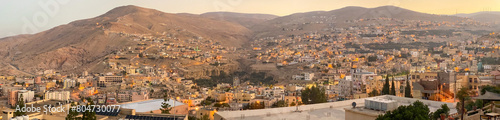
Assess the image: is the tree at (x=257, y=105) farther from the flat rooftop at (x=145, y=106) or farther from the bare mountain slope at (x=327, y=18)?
the bare mountain slope at (x=327, y=18)

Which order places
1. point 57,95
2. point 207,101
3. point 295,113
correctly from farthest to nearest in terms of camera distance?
point 57,95 < point 207,101 < point 295,113

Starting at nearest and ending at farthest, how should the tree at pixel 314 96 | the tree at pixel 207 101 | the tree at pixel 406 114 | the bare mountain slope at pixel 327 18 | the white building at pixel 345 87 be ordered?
the tree at pixel 406 114 → the tree at pixel 314 96 → the tree at pixel 207 101 → the white building at pixel 345 87 → the bare mountain slope at pixel 327 18

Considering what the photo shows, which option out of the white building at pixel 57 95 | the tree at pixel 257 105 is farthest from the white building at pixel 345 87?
the white building at pixel 57 95

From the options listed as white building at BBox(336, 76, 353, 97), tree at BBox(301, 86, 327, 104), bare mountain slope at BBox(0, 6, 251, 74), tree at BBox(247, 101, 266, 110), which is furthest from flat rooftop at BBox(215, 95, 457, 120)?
bare mountain slope at BBox(0, 6, 251, 74)

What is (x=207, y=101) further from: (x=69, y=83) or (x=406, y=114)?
(x=406, y=114)

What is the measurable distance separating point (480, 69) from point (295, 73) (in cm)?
1482

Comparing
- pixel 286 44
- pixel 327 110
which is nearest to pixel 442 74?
pixel 327 110

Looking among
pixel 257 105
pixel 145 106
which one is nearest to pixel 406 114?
pixel 257 105

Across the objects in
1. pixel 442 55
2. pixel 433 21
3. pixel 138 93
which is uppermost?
pixel 433 21

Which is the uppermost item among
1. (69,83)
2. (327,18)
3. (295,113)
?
(327,18)

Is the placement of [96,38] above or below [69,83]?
above

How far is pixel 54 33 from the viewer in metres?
68.1

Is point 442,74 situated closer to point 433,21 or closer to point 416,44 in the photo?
point 416,44

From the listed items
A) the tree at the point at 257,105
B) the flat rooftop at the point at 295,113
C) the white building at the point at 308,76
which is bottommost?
the tree at the point at 257,105
